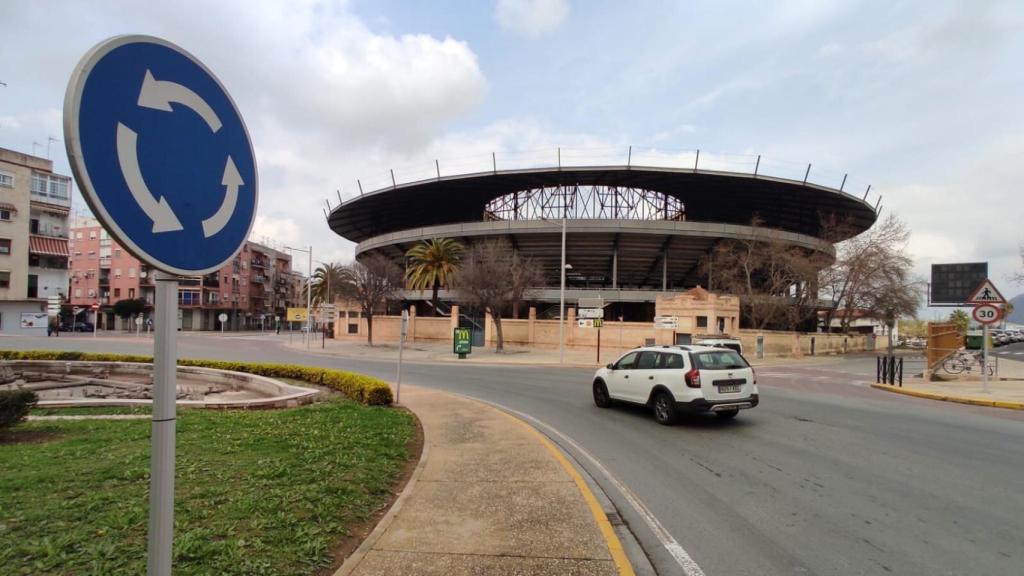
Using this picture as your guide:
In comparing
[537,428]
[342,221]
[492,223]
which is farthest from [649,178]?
[537,428]

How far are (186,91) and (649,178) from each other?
5738cm

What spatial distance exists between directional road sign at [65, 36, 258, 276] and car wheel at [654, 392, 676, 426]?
9.14 m

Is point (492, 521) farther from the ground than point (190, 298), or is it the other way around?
point (190, 298)

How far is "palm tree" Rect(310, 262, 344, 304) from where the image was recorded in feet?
143

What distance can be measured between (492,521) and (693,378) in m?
6.13

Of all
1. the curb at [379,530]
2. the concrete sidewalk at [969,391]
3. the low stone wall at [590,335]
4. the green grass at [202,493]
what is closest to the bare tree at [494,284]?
the low stone wall at [590,335]

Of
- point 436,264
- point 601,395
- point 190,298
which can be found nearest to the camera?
point 601,395

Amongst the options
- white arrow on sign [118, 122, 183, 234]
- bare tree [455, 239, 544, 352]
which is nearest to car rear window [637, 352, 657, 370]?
white arrow on sign [118, 122, 183, 234]

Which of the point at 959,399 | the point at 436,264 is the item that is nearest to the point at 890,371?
the point at 959,399

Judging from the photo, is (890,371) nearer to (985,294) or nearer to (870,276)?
(985,294)

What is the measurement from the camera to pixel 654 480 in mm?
6484

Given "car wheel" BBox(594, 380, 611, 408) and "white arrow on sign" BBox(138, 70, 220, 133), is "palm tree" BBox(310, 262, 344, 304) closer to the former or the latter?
"car wheel" BBox(594, 380, 611, 408)

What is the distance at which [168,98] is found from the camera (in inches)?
75.9

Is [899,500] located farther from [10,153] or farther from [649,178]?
[10,153]
